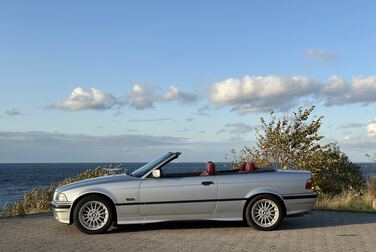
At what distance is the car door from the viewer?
9883mm

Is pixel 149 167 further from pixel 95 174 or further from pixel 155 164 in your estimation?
pixel 95 174

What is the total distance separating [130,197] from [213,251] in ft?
6.98

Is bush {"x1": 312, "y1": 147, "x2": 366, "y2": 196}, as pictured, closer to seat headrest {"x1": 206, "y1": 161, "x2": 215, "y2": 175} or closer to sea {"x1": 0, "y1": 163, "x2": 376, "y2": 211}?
sea {"x1": 0, "y1": 163, "x2": 376, "y2": 211}

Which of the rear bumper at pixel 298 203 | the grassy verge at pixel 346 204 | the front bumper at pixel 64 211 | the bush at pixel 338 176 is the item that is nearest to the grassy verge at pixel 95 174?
the grassy verge at pixel 346 204

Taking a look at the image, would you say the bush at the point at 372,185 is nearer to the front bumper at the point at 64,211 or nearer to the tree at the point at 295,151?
the tree at the point at 295,151

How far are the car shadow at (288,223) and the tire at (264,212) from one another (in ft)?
1.01

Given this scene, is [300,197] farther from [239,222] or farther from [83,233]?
[83,233]

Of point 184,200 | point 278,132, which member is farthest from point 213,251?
point 278,132

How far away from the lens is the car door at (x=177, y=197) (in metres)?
9.88

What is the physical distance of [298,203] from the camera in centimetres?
1030

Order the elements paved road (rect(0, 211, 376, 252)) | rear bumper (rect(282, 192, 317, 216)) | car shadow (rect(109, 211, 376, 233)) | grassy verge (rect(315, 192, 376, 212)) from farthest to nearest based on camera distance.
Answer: grassy verge (rect(315, 192, 376, 212)), car shadow (rect(109, 211, 376, 233)), rear bumper (rect(282, 192, 317, 216)), paved road (rect(0, 211, 376, 252))

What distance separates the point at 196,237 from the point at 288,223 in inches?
97.7

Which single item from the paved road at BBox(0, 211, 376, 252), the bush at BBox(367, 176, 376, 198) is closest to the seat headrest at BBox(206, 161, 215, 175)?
the paved road at BBox(0, 211, 376, 252)

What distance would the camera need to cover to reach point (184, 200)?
9938mm
